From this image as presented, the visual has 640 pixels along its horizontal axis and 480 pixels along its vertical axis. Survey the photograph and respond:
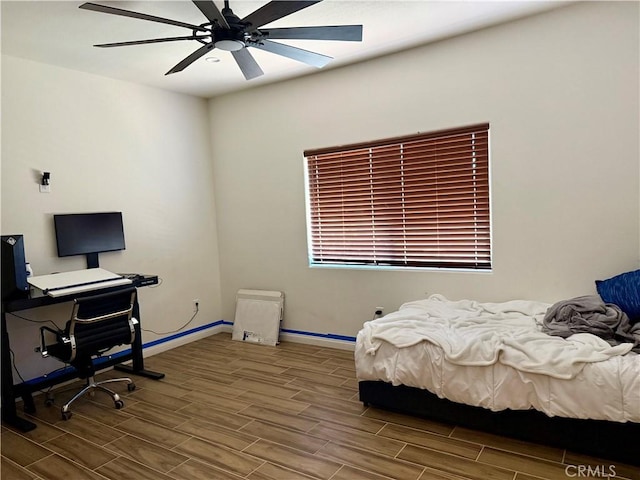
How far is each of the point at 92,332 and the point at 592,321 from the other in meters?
3.29

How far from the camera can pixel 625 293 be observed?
8.48ft

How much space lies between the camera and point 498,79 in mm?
3316

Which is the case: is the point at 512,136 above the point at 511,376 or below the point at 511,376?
above

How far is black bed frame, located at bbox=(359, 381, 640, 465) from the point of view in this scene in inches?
84.4

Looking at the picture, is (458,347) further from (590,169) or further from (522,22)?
(522,22)

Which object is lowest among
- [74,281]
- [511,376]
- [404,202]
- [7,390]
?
[7,390]

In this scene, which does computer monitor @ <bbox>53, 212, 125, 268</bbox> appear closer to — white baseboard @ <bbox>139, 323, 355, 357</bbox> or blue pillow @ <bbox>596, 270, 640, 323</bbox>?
white baseboard @ <bbox>139, 323, 355, 357</bbox>

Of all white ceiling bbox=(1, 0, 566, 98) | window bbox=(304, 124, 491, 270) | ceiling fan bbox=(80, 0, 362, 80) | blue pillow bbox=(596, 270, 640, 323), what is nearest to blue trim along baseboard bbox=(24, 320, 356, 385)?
window bbox=(304, 124, 491, 270)

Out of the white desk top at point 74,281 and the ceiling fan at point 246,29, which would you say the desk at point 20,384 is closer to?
the white desk top at point 74,281

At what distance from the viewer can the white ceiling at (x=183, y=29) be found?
275 cm

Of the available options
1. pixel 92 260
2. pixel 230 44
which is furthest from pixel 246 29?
pixel 92 260

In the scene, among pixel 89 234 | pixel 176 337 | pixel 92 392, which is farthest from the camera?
pixel 176 337

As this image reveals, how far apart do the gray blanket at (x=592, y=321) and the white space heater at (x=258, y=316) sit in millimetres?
2689

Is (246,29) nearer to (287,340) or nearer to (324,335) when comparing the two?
(324,335)
